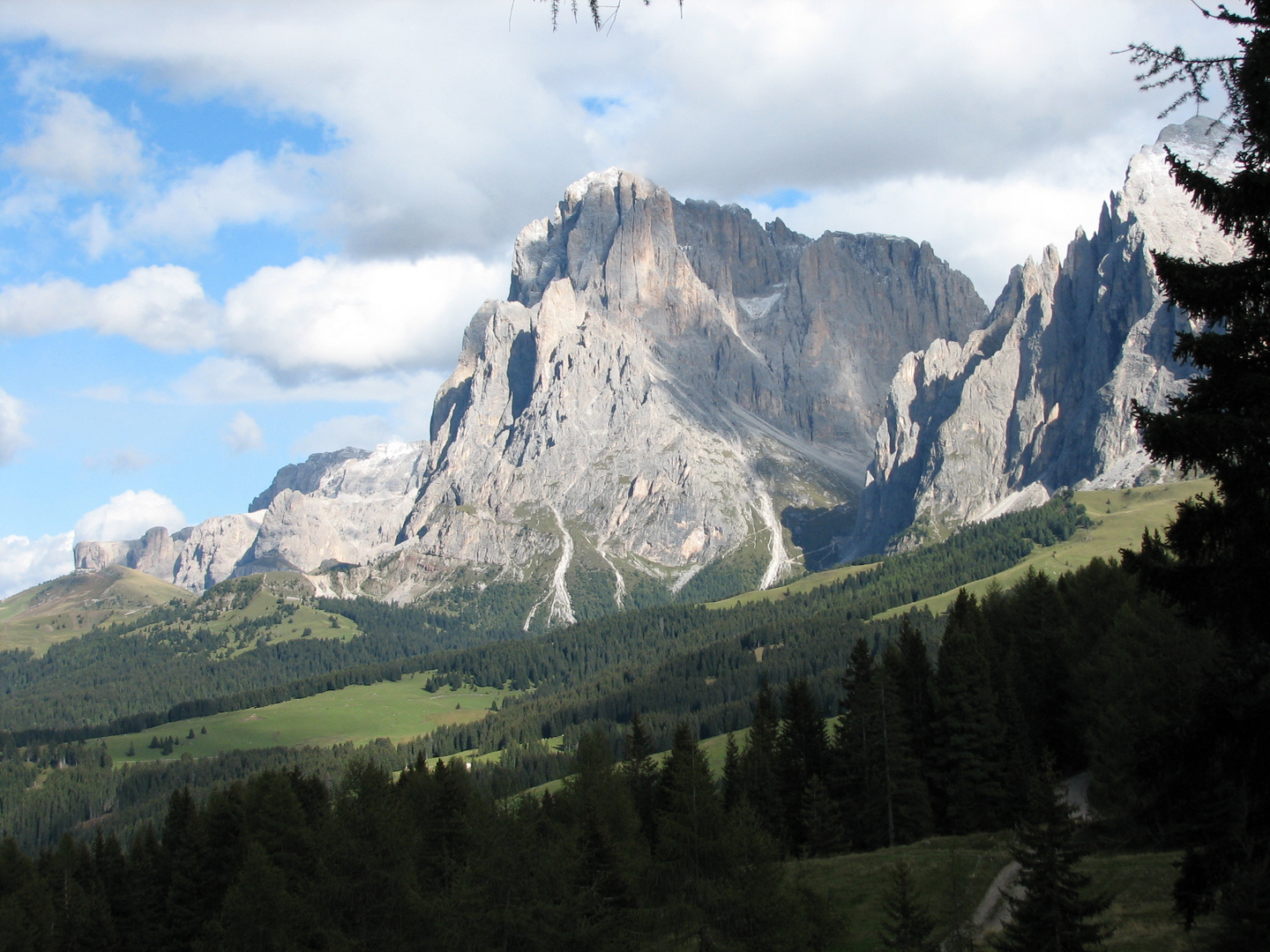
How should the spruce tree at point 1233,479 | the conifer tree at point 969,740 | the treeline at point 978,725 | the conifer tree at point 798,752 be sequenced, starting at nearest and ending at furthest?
1. the spruce tree at point 1233,479
2. the treeline at point 978,725
3. the conifer tree at point 969,740
4. the conifer tree at point 798,752

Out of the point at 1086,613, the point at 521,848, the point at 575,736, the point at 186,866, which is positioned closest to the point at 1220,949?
the point at 521,848

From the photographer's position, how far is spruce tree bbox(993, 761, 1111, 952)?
27.4 m

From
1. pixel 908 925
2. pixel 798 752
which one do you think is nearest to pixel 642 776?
pixel 798 752

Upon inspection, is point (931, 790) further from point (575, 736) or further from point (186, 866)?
point (575, 736)

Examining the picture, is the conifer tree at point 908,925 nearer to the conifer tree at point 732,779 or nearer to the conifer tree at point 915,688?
the conifer tree at point 915,688

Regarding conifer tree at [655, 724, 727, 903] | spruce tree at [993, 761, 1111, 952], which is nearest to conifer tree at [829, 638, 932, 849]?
conifer tree at [655, 724, 727, 903]

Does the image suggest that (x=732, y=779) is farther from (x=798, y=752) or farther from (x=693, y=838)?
(x=693, y=838)

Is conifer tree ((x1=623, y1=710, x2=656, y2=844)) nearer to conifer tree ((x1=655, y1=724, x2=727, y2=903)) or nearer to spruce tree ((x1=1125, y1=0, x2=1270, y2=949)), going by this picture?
conifer tree ((x1=655, y1=724, x2=727, y2=903))

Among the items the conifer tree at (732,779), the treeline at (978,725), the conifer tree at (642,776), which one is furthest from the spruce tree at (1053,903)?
the conifer tree at (642,776)

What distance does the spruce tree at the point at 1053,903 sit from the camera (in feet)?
90.0

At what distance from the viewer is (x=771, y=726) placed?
76.9m

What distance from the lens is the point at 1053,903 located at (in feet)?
91.4

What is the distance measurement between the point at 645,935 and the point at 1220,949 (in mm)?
26359

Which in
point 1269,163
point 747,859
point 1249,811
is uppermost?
point 1269,163
